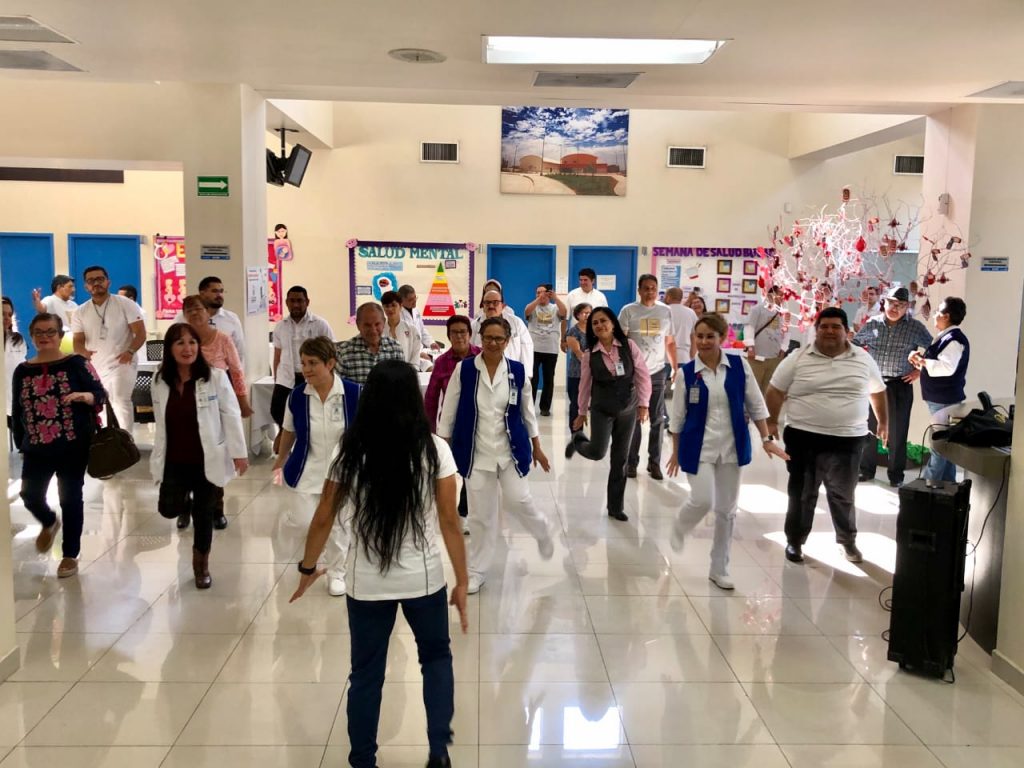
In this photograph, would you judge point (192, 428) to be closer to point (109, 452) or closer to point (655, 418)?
→ point (109, 452)

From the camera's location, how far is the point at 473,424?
4.40m

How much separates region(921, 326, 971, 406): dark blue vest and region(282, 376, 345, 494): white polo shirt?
16.0 ft

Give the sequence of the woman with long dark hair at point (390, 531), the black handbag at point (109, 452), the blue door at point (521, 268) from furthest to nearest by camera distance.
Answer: the blue door at point (521, 268), the black handbag at point (109, 452), the woman with long dark hair at point (390, 531)

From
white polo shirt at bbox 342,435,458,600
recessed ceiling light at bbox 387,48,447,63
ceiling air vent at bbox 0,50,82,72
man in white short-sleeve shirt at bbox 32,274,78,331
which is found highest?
recessed ceiling light at bbox 387,48,447,63

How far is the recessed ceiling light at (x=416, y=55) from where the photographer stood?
19.7ft

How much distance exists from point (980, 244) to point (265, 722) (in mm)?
7688

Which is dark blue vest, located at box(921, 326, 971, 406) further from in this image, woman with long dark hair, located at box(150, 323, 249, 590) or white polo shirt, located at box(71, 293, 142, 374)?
white polo shirt, located at box(71, 293, 142, 374)

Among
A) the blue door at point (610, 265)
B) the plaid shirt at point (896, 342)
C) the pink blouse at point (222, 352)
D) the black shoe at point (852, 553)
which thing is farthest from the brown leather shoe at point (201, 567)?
the blue door at point (610, 265)

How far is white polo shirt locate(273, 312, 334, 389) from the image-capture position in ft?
23.5

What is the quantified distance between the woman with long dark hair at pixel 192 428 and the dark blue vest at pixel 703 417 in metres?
2.47

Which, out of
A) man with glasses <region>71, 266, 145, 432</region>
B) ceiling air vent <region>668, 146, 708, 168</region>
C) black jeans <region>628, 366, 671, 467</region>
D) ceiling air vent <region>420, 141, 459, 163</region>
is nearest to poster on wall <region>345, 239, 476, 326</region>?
ceiling air vent <region>420, 141, 459, 163</region>

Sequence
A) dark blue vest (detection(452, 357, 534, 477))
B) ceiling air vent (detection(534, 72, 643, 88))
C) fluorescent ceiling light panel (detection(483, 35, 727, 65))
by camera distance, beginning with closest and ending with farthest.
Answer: dark blue vest (detection(452, 357, 534, 477)) < fluorescent ceiling light panel (detection(483, 35, 727, 65)) < ceiling air vent (detection(534, 72, 643, 88))

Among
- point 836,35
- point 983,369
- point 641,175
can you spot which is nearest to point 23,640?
point 836,35

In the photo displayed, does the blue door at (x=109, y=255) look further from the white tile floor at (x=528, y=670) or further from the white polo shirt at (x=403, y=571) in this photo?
the white polo shirt at (x=403, y=571)
